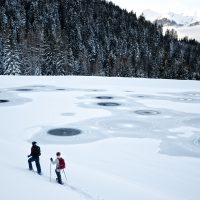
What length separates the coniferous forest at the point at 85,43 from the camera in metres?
75.1

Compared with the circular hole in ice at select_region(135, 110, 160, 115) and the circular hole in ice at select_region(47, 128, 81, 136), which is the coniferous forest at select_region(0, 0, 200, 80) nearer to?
the circular hole in ice at select_region(135, 110, 160, 115)

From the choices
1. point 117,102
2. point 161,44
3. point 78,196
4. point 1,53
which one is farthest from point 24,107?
point 161,44

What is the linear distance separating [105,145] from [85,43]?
111m

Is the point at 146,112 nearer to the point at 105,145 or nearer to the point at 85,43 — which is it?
the point at 105,145

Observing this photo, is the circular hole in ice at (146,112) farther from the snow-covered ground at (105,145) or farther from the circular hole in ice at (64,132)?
the circular hole in ice at (64,132)

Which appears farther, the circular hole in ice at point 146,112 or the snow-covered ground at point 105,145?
the circular hole in ice at point 146,112

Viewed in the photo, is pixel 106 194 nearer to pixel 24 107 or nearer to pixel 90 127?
pixel 90 127

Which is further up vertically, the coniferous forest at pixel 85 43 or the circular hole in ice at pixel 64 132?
the coniferous forest at pixel 85 43

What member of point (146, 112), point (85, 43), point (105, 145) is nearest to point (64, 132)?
point (105, 145)

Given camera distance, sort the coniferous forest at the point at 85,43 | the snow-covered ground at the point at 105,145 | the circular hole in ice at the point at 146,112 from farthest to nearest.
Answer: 1. the coniferous forest at the point at 85,43
2. the circular hole in ice at the point at 146,112
3. the snow-covered ground at the point at 105,145

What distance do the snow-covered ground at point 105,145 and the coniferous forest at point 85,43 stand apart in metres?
41.0

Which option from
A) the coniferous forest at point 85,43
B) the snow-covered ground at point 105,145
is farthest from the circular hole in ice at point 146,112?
the coniferous forest at point 85,43

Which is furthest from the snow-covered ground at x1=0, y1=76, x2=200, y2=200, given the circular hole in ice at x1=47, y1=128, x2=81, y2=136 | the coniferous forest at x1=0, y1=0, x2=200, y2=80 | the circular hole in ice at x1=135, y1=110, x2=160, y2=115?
the coniferous forest at x1=0, y1=0, x2=200, y2=80

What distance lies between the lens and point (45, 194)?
26.9ft
